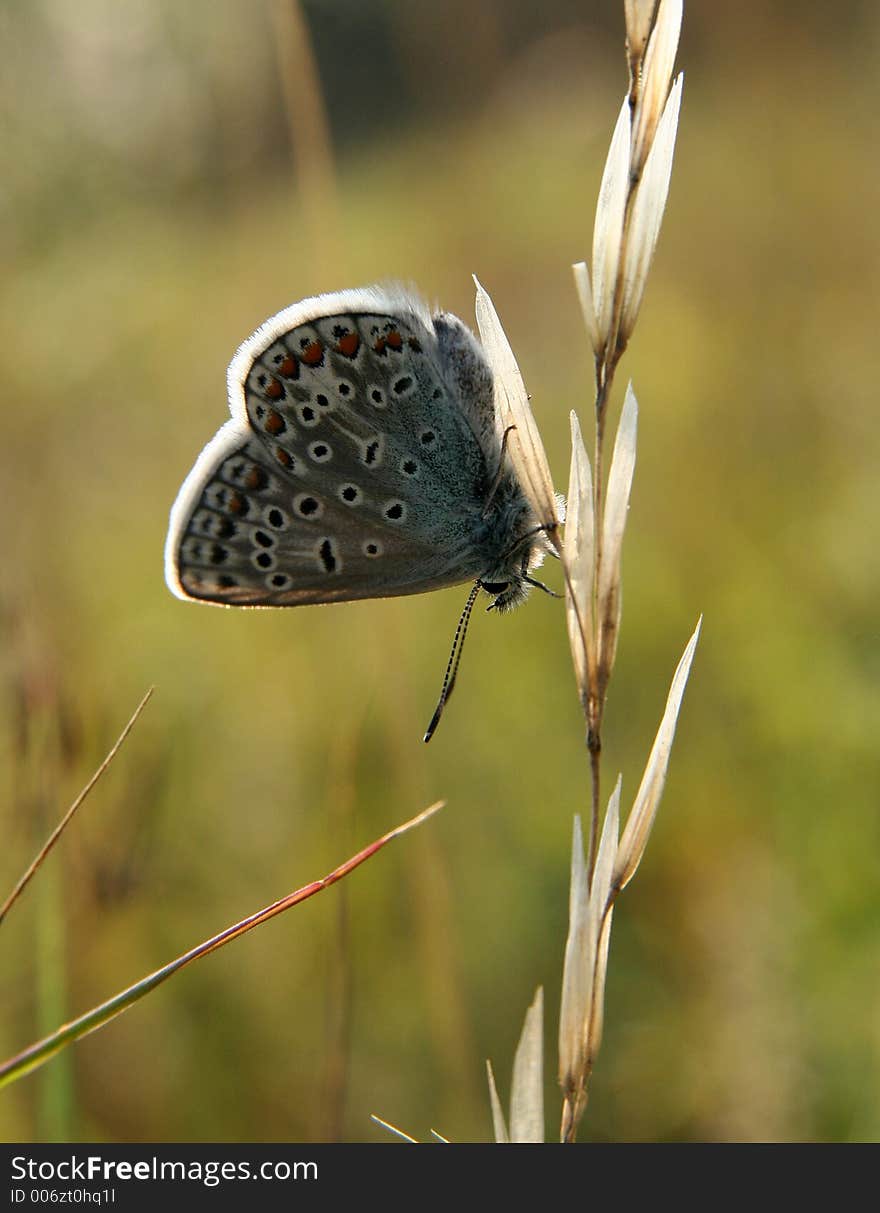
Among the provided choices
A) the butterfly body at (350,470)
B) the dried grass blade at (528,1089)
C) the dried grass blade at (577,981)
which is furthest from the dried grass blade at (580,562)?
the butterfly body at (350,470)

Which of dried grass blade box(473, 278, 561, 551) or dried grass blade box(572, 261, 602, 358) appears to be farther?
dried grass blade box(473, 278, 561, 551)

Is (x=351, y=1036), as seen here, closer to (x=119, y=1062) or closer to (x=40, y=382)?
(x=119, y=1062)

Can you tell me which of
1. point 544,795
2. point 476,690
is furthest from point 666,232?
point 544,795

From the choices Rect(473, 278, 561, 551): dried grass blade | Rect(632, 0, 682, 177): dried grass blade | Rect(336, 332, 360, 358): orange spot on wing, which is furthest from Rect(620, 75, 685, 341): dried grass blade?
Rect(336, 332, 360, 358): orange spot on wing

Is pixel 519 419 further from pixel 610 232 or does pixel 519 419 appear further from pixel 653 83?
pixel 653 83

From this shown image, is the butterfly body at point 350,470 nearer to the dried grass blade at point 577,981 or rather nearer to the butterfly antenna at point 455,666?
the butterfly antenna at point 455,666

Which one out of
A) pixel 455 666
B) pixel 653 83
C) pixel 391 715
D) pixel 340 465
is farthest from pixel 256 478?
pixel 653 83

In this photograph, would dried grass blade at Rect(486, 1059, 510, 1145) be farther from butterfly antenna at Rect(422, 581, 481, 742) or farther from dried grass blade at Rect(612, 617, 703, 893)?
butterfly antenna at Rect(422, 581, 481, 742)
